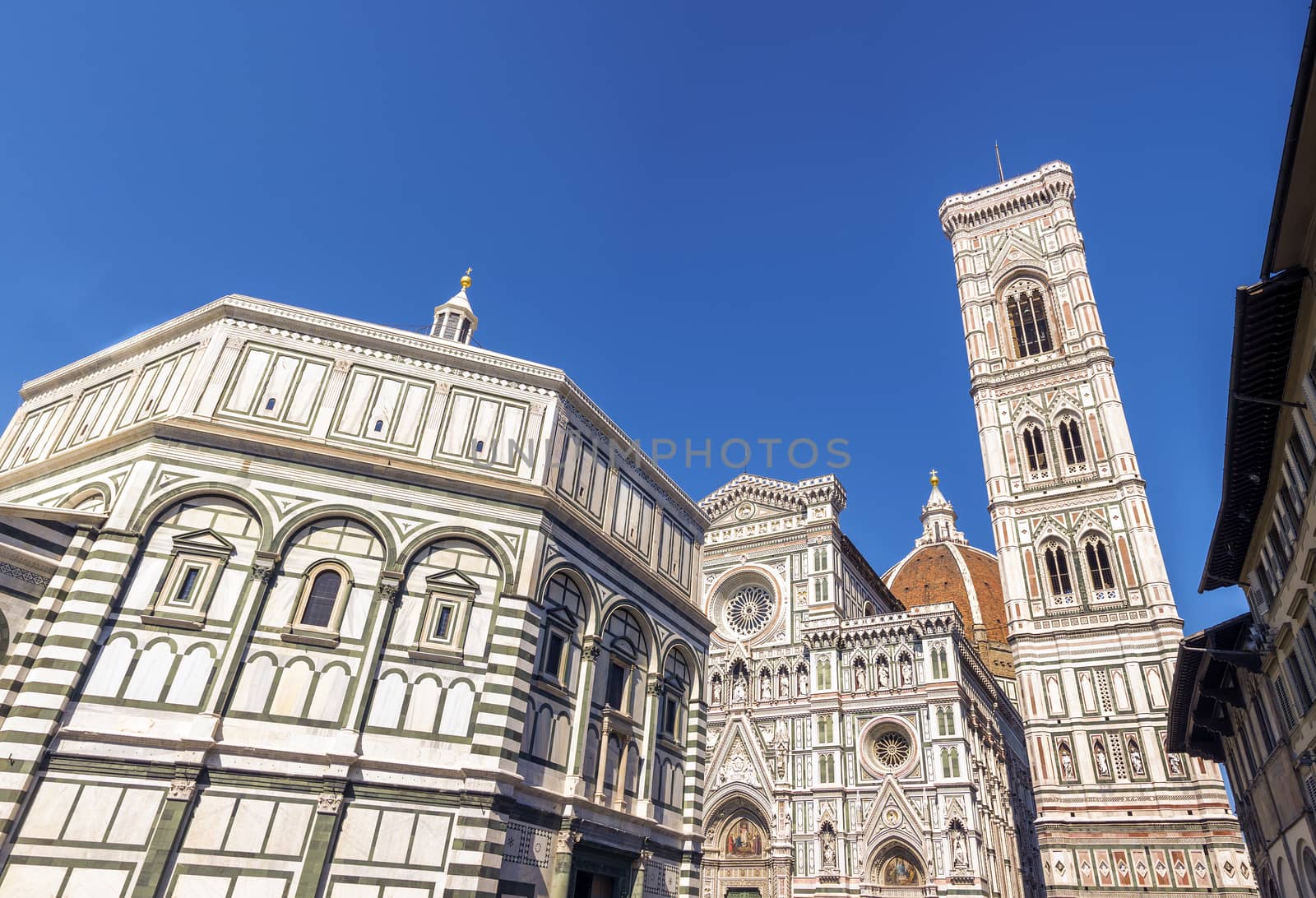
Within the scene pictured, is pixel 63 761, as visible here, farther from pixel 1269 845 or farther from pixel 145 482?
pixel 1269 845

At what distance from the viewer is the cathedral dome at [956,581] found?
8669 cm

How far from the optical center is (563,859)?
16438mm

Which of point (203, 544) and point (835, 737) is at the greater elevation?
point (835, 737)

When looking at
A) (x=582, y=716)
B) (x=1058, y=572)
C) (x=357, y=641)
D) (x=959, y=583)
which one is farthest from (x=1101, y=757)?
(x=959, y=583)

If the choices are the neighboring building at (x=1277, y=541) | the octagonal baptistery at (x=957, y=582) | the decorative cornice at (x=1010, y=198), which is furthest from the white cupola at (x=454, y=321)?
the octagonal baptistery at (x=957, y=582)

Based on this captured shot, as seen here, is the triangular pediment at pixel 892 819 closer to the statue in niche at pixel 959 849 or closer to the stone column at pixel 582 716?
the statue in niche at pixel 959 849

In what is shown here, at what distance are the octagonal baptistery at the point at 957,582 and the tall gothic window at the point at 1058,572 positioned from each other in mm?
39898

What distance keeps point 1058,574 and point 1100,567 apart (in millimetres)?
1900

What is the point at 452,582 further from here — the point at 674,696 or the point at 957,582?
the point at 957,582

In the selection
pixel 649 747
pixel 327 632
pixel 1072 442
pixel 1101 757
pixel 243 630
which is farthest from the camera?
pixel 1072 442

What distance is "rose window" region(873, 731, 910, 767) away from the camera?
37.9 meters

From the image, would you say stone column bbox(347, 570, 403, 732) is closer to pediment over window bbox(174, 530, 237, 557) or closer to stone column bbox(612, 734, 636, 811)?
pediment over window bbox(174, 530, 237, 557)

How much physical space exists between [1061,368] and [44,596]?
152ft

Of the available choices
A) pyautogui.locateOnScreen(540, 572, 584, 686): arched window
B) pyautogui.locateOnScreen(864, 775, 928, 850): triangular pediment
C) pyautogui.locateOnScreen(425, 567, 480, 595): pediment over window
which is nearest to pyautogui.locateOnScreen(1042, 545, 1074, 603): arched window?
pyautogui.locateOnScreen(864, 775, 928, 850): triangular pediment
